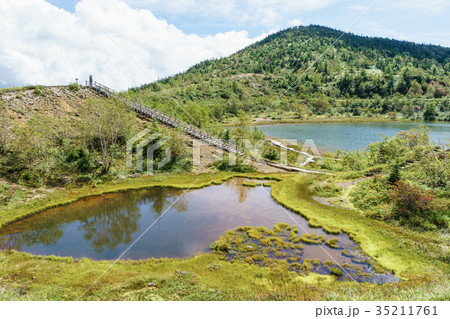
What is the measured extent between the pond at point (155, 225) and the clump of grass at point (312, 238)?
54 cm

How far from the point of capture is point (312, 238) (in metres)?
25.8

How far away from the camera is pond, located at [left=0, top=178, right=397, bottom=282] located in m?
23.8

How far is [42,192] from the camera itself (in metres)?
35.0

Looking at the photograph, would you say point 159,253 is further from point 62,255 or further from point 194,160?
point 194,160

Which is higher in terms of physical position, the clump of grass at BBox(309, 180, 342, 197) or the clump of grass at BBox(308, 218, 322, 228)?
the clump of grass at BBox(309, 180, 342, 197)

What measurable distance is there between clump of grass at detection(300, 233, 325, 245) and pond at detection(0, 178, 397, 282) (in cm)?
54

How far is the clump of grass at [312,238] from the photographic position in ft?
82.4

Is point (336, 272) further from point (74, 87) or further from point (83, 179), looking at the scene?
point (74, 87)

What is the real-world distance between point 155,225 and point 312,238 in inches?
660

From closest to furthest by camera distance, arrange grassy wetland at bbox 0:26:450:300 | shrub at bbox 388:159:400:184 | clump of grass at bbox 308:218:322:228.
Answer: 1. grassy wetland at bbox 0:26:450:300
2. clump of grass at bbox 308:218:322:228
3. shrub at bbox 388:159:400:184

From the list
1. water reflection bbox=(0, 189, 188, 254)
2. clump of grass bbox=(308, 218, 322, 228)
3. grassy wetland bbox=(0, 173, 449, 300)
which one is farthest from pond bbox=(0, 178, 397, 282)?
grassy wetland bbox=(0, 173, 449, 300)

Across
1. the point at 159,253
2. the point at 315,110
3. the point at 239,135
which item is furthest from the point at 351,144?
the point at 315,110

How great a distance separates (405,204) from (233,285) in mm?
22680

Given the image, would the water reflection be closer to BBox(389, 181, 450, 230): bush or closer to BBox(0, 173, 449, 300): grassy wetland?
BBox(0, 173, 449, 300): grassy wetland
